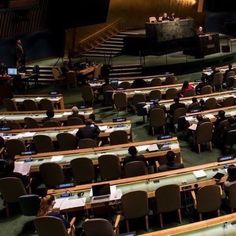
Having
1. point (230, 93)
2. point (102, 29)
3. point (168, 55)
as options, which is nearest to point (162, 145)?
point (230, 93)

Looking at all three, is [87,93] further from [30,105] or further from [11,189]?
[11,189]

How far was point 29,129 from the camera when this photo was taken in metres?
11.7

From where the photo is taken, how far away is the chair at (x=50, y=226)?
6.46 m

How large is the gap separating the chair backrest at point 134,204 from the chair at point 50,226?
118cm

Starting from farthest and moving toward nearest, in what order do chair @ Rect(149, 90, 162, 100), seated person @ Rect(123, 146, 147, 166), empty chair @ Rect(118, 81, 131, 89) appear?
1. empty chair @ Rect(118, 81, 131, 89)
2. chair @ Rect(149, 90, 162, 100)
3. seated person @ Rect(123, 146, 147, 166)

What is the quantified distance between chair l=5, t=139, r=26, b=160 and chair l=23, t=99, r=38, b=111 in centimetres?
392

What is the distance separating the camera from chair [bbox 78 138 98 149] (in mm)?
10070

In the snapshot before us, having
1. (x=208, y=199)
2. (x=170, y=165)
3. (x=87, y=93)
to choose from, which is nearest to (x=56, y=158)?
(x=170, y=165)

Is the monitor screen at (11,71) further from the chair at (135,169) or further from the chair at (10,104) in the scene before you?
the chair at (135,169)

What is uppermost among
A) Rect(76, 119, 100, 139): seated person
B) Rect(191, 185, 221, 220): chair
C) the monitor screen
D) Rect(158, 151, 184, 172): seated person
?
the monitor screen

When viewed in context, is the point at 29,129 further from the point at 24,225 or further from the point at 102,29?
the point at 102,29

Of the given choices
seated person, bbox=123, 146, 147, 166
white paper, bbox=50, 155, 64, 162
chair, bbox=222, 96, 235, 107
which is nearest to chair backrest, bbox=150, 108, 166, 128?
chair, bbox=222, 96, 235, 107

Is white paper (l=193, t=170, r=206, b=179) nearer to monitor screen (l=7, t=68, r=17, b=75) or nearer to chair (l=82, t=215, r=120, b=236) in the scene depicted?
chair (l=82, t=215, r=120, b=236)

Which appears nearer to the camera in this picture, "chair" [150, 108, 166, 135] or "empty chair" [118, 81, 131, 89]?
"chair" [150, 108, 166, 135]
